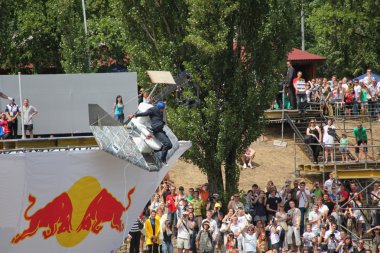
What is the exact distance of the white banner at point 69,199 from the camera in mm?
22453

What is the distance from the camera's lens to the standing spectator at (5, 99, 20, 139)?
28.5 m

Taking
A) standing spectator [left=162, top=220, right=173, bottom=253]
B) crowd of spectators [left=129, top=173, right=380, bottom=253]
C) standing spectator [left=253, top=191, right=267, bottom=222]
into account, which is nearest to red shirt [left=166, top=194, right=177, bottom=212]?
crowd of spectators [left=129, top=173, right=380, bottom=253]

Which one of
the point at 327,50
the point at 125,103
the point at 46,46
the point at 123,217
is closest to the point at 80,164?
the point at 123,217

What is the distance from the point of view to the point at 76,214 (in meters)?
23.5

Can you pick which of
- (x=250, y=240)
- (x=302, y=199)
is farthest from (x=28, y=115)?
(x=302, y=199)

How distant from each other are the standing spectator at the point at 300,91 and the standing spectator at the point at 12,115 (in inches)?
410

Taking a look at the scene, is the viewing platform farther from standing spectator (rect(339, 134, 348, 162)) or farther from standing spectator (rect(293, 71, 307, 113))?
standing spectator (rect(293, 71, 307, 113))

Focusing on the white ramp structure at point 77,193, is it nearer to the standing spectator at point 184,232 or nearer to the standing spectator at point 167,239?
the standing spectator at point 167,239

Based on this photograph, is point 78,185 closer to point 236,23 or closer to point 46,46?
point 236,23

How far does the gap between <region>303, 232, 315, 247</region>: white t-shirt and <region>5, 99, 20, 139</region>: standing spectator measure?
Answer: 26.5 feet

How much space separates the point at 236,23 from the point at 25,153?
406 inches

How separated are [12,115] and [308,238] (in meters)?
8.32

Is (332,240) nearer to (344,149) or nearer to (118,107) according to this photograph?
(344,149)

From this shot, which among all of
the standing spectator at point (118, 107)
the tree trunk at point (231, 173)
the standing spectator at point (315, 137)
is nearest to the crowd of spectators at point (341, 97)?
the standing spectator at point (315, 137)
